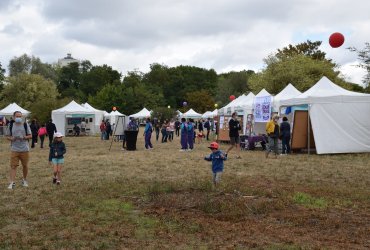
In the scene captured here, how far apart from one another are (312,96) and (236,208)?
12.1 metres

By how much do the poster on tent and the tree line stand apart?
4609mm

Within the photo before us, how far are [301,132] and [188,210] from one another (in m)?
12.9

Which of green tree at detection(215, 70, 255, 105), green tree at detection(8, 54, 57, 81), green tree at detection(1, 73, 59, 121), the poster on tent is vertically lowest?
the poster on tent

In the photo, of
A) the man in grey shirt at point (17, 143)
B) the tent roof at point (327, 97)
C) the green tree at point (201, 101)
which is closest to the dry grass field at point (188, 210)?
the man in grey shirt at point (17, 143)

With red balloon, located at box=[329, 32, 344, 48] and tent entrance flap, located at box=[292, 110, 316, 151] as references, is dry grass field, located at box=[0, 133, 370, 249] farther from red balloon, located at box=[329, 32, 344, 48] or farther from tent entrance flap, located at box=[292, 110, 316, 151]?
tent entrance flap, located at box=[292, 110, 316, 151]

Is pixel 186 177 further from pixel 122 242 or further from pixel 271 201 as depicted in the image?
pixel 122 242

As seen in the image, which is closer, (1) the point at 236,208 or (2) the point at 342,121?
(1) the point at 236,208

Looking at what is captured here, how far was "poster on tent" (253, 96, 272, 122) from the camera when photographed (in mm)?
21016

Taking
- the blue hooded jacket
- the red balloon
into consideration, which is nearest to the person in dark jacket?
the red balloon

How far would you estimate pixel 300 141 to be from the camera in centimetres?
1941

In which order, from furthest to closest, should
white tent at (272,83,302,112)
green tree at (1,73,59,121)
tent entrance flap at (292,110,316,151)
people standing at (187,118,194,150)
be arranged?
green tree at (1,73,59,121) < people standing at (187,118,194,150) < white tent at (272,83,302,112) < tent entrance flap at (292,110,316,151)

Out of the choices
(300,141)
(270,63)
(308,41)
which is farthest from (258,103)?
(308,41)

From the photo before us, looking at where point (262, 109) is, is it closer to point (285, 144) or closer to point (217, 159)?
point (285, 144)

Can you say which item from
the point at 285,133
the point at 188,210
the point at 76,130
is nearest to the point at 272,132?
the point at 285,133
